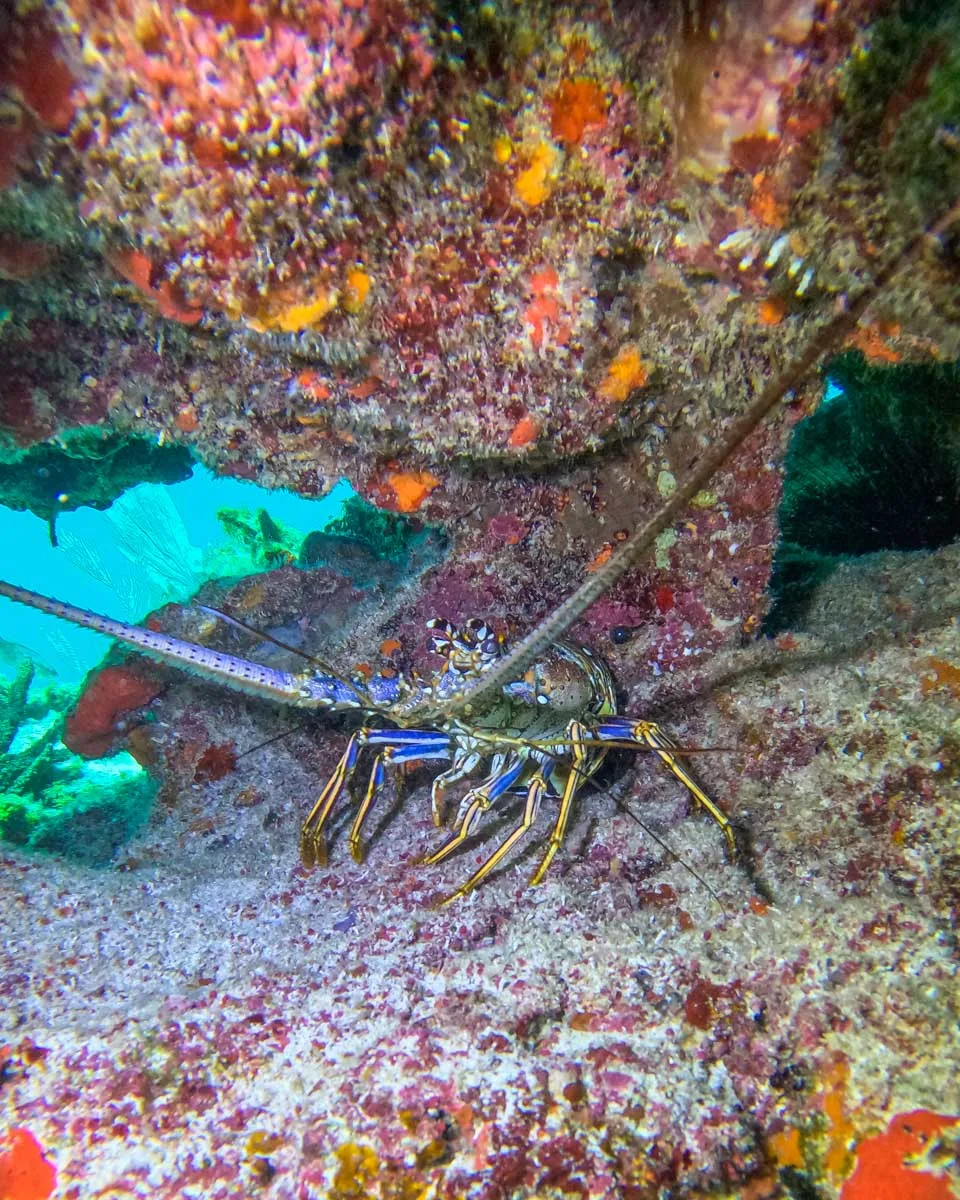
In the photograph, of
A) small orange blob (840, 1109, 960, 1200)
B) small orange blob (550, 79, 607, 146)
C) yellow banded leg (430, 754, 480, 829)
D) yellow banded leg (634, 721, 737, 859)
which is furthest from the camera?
yellow banded leg (430, 754, 480, 829)

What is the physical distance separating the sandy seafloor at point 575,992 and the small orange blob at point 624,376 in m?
1.58

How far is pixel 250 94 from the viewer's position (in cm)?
171

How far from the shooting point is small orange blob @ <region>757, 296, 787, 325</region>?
90.9 inches

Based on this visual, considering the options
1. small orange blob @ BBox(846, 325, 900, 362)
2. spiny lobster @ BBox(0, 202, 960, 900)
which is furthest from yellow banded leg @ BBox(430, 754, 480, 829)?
small orange blob @ BBox(846, 325, 900, 362)

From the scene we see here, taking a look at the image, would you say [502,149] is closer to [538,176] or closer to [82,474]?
[538,176]

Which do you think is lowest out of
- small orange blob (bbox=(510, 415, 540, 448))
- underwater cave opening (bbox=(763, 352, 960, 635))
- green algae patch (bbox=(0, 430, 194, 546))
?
small orange blob (bbox=(510, 415, 540, 448))

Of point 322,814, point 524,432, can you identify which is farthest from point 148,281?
point 322,814

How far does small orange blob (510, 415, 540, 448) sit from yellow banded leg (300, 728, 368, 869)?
1.90 m

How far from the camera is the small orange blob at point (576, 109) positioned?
1.92m

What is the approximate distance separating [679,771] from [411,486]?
214 centimetres

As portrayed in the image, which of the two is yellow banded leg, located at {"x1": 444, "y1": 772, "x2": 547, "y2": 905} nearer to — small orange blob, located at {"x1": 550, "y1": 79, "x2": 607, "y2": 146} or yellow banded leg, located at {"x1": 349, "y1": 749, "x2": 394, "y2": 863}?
yellow banded leg, located at {"x1": 349, "y1": 749, "x2": 394, "y2": 863}

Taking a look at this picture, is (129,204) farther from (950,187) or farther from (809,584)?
(809,584)

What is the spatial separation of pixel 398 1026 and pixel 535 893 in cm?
85

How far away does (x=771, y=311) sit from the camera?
7.69 feet
